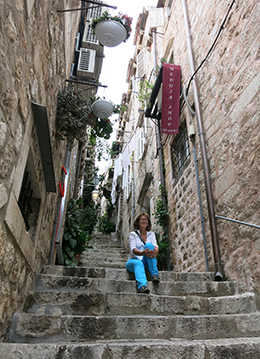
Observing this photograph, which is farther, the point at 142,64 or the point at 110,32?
the point at 142,64

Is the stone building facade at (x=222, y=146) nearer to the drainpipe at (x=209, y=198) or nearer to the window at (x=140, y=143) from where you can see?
the drainpipe at (x=209, y=198)

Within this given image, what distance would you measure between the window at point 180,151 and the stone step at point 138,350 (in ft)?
12.1

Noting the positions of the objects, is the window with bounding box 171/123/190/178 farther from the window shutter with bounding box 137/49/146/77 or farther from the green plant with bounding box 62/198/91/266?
the window shutter with bounding box 137/49/146/77

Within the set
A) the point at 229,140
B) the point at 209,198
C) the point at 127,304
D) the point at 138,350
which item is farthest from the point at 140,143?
the point at 138,350

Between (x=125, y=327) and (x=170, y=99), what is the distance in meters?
4.50

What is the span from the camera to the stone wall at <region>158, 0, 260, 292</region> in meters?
2.96

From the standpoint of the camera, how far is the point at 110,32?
16.6ft

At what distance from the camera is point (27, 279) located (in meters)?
2.43

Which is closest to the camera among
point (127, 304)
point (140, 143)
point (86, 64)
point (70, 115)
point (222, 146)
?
point (127, 304)

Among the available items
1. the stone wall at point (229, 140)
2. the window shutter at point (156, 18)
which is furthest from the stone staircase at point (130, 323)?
the window shutter at point (156, 18)

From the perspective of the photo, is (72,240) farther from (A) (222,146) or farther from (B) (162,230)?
(A) (222,146)

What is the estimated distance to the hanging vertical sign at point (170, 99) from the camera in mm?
5469

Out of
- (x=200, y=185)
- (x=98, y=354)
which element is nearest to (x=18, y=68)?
(x=98, y=354)

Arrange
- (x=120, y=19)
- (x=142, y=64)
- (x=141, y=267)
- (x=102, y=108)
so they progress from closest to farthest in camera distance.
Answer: (x=141, y=267), (x=120, y=19), (x=102, y=108), (x=142, y=64)
